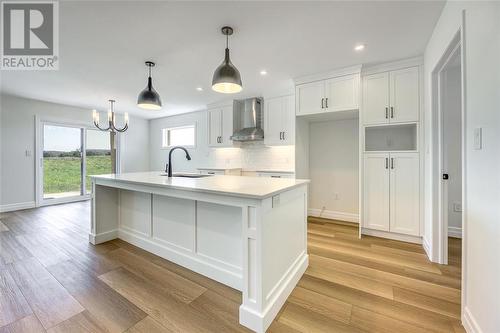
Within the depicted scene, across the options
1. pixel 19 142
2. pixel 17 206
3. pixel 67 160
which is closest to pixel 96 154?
pixel 67 160

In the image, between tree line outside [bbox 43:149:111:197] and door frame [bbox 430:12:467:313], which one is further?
tree line outside [bbox 43:149:111:197]

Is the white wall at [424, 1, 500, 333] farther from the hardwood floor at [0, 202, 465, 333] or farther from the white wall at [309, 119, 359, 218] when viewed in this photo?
the white wall at [309, 119, 359, 218]

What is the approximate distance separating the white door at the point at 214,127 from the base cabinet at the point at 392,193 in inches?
127

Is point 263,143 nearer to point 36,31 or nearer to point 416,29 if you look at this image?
point 416,29

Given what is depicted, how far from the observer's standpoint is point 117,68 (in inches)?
122

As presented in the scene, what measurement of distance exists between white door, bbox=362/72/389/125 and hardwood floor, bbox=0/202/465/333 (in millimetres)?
1751

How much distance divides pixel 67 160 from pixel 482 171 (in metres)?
7.30

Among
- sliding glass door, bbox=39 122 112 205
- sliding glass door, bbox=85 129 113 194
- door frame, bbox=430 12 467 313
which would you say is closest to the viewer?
door frame, bbox=430 12 467 313

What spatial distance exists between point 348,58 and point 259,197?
8.32 ft

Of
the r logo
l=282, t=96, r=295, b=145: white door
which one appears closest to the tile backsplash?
l=282, t=96, r=295, b=145: white door

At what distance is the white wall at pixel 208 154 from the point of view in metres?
4.62

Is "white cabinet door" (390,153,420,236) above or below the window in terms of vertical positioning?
below

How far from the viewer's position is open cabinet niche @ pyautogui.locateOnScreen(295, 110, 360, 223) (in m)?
3.76

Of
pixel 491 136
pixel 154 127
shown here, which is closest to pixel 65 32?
Answer: pixel 491 136
